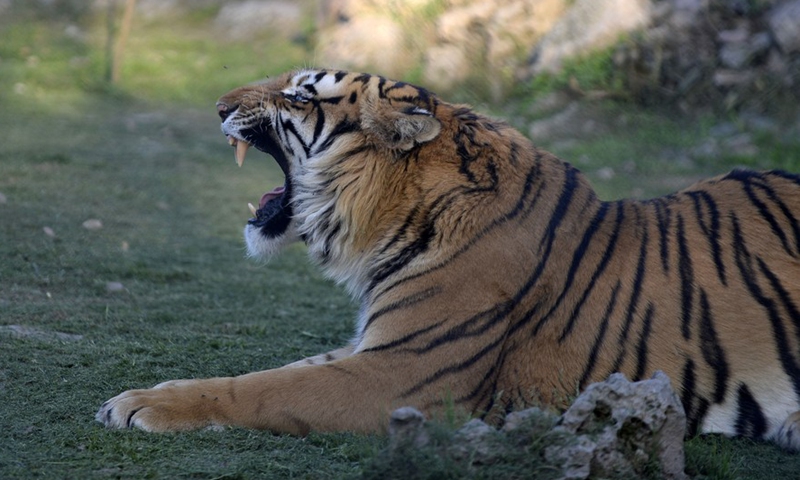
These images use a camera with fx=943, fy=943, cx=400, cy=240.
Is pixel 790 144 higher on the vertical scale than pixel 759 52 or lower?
lower

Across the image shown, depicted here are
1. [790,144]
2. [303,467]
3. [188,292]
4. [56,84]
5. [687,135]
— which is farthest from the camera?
[56,84]

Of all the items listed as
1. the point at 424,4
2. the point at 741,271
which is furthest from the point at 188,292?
the point at 424,4

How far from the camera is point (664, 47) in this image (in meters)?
7.20

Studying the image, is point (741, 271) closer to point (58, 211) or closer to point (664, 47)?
point (58, 211)

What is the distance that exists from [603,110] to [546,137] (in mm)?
506

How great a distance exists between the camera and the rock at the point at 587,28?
24.6 ft

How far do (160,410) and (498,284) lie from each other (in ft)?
2.95

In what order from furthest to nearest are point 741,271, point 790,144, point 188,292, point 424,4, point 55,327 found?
point 424,4 → point 790,144 → point 188,292 → point 55,327 → point 741,271

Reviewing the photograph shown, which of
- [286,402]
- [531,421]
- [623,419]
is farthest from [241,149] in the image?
[623,419]

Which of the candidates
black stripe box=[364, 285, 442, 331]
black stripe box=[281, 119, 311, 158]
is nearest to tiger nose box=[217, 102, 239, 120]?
black stripe box=[281, 119, 311, 158]

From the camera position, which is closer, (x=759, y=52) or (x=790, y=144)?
(x=790, y=144)

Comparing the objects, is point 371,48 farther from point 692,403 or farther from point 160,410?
point 160,410

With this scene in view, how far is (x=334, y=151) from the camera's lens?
2.75 metres

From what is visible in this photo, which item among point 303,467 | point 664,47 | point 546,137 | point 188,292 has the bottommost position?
point 303,467
